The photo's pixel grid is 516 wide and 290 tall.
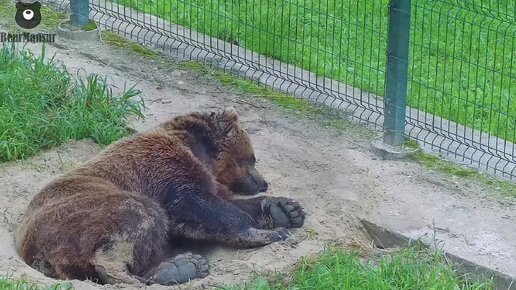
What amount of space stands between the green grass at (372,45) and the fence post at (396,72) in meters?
0.45

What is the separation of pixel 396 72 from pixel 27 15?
418cm

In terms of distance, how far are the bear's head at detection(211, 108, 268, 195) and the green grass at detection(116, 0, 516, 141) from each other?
6.08 ft

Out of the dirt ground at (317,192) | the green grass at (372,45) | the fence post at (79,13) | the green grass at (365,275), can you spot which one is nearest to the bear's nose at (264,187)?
the dirt ground at (317,192)

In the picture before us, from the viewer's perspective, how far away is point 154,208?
725 cm

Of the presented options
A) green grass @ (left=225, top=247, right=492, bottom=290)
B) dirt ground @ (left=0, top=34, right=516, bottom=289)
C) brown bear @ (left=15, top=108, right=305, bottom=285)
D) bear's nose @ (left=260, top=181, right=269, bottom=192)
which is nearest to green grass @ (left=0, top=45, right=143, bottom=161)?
dirt ground @ (left=0, top=34, right=516, bottom=289)

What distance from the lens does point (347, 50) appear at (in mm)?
9984

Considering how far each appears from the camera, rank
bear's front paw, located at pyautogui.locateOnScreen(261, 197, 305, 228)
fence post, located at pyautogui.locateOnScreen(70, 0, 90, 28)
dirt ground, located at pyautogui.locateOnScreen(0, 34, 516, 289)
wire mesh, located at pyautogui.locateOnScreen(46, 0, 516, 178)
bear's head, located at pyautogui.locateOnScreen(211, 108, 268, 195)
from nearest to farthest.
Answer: dirt ground, located at pyautogui.locateOnScreen(0, 34, 516, 289), bear's front paw, located at pyautogui.locateOnScreen(261, 197, 305, 228), bear's head, located at pyautogui.locateOnScreen(211, 108, 268, 195), wire mesh, located at pyautogui.locateOnScreen(46, 0, 516, 178), fence post, located at pyautogui.locateOnScreen(70, 0, 90, 28)

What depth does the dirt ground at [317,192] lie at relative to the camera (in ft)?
24.0

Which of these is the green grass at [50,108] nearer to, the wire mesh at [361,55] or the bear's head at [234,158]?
the bear's head at [234,158]

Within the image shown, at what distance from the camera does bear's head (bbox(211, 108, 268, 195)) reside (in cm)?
795

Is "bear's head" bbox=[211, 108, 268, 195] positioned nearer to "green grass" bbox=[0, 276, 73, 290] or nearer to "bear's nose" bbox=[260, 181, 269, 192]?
"bear's nose" bbox=[260, 181, 269, 192]

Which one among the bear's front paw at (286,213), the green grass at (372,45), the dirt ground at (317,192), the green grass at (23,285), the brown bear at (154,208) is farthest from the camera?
the green grass at (372,45)

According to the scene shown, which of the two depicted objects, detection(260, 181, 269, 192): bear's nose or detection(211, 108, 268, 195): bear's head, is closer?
detection(211, 108, 268, 195): bear's head

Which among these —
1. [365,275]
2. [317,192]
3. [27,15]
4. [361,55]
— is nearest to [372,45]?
[361,55]
